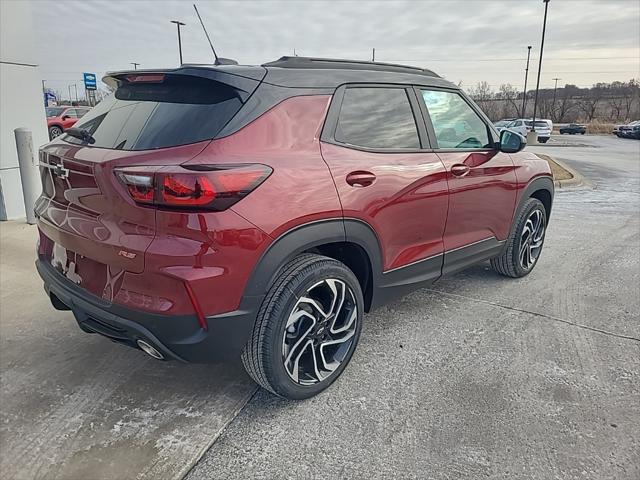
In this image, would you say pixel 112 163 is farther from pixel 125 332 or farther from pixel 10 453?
pixel 10 453

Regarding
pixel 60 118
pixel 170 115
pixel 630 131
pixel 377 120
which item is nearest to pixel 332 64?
pixel 377 120

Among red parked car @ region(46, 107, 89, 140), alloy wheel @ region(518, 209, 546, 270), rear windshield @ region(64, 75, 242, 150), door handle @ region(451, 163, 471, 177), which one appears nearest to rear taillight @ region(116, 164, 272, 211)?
rear windshield @ region(64, 75, 242, 150)

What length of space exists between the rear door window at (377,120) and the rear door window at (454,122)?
260 millimetres

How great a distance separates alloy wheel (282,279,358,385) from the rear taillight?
67cm

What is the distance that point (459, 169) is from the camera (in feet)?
11.1

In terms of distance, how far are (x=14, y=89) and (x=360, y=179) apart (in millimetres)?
5753

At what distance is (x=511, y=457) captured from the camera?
225 centimetres

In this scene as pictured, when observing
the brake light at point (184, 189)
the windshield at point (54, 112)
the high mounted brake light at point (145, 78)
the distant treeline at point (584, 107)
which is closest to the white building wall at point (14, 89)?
the high mounted brake light at point (145, 78)

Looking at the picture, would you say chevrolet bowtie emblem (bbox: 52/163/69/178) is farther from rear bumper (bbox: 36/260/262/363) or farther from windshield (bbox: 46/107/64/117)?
windshield (bbox: 46/107/64/117)

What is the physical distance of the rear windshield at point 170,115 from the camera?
2248 mm

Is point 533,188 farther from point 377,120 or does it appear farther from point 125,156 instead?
point 125,156

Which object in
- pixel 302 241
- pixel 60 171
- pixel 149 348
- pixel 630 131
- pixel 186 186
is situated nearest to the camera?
pixel 186 186

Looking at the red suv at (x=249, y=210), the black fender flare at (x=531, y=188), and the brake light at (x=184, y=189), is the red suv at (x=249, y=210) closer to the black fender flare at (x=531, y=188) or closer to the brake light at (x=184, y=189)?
the brake light at (x=184, y=189)

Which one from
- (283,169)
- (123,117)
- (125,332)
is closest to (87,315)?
(125,332)
